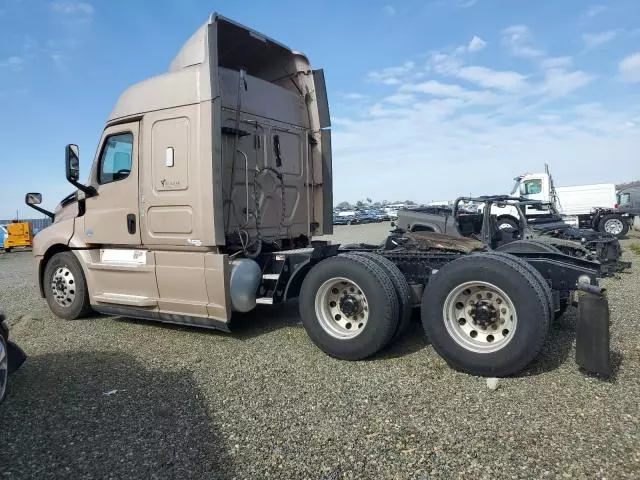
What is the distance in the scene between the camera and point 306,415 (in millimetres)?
3402

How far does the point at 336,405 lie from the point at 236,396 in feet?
2.77

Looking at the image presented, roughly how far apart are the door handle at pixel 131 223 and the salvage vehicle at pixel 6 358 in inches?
76.9

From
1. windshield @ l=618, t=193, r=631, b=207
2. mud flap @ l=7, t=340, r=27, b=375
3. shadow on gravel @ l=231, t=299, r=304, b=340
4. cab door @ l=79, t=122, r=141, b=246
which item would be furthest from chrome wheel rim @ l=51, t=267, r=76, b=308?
windshield @ l=618, t=193, r=631, b=207

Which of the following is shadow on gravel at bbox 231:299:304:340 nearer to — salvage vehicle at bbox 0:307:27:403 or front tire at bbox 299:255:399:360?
front tire at bbox 299:255:399:360

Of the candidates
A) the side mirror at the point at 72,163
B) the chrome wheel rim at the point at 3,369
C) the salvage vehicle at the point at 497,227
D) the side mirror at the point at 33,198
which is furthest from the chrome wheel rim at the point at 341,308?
the salvage vehicle at the point at 497,227

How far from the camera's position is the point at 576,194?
69.1 feet

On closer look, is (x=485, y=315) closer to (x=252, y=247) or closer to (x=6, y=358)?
(x=252, y=247)

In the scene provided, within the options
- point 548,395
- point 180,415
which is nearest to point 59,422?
point 180,415

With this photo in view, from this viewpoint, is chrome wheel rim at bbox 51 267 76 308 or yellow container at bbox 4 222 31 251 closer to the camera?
chrome wheel rim at bbox 51 267 76 308

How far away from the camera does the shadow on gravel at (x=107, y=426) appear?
2.82 m

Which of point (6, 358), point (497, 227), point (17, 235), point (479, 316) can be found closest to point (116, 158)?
point (6, 358)

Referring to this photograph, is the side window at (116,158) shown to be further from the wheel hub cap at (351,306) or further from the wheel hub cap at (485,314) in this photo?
the wheel hub cap at (485,314)

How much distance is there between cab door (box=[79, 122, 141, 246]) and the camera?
5785 mm

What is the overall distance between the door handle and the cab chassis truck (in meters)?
0.03
